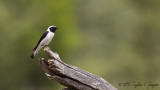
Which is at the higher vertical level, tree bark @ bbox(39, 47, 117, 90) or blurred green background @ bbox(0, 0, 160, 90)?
blurred green background @ bbox(0, 0, 160, 90)

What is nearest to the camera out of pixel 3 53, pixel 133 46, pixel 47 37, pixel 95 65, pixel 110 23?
pixel 47 37

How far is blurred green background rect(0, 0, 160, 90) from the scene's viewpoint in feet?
111

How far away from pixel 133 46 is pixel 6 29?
1435cm

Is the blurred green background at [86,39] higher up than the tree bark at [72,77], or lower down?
higher up

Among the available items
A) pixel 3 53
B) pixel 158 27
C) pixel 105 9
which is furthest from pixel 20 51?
pixel 105 9

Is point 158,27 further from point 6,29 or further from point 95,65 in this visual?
point 6,29

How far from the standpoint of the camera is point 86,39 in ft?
149

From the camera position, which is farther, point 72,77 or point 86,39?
point 86,39

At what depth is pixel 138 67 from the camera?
43031 millimetres

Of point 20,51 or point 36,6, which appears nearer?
point 20,51

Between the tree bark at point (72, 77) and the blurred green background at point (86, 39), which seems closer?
the tree bark at point (72, 77)

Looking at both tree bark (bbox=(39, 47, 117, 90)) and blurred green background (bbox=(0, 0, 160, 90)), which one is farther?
blurred green background (bbox=(0, 0, 160, 90))

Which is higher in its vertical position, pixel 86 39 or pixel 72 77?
pixel 86 39

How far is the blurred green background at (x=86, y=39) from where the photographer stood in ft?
111
